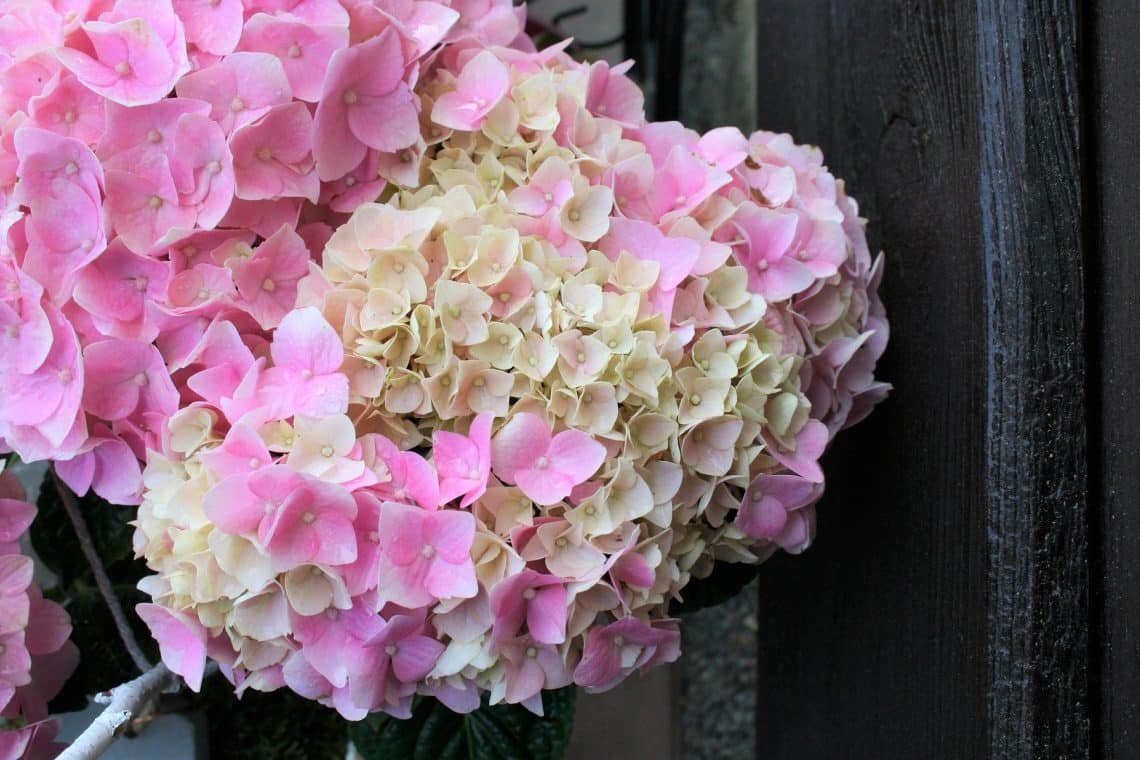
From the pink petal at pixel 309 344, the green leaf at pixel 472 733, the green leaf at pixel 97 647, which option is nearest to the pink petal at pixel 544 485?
the pink petal at pixel 309 344

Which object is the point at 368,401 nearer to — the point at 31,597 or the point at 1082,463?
the point at 31,597

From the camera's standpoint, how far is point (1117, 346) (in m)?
0.53

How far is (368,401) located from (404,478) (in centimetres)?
5

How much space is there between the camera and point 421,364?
1.64 ft

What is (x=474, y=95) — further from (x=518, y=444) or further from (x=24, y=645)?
(x=24, y=645)

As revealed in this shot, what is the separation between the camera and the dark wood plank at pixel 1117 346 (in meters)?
0.52

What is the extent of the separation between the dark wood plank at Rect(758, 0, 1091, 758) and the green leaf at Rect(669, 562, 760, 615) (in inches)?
A: 5.2

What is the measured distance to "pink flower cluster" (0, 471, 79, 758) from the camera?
0.54 meters

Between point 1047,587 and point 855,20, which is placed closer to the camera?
point 1047,587

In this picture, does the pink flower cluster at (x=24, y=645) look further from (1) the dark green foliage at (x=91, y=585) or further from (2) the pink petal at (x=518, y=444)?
(2) the pink petal at (x=518, y=444)

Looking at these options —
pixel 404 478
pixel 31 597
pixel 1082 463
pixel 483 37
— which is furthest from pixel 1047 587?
pixel 31 597

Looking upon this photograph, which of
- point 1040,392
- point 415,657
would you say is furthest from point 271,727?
point 1040,392

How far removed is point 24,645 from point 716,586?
43cm

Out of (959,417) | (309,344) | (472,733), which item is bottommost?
(472,733)
